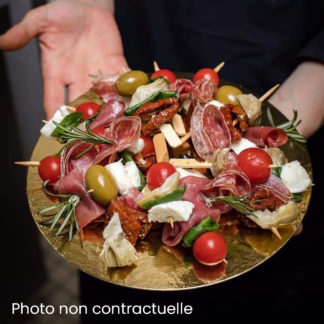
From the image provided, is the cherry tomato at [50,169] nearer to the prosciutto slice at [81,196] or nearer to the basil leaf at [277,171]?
the prosciutto slice at [81,196]

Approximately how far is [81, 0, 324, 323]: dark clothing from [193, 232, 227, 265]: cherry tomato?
2.45 feet

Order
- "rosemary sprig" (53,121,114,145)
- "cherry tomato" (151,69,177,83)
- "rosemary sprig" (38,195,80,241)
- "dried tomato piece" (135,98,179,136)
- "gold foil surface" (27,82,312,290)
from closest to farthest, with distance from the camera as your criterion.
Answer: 1. "gold foil surface" (27,82,312,290)
2. "rosemary sprig" (38,195,80,241)
3. "rosemary sprig" (53,121,114,145)
4. "dried tomato piece" (135,98,179,136)
5. "cherry tomato" (151,69,177,83)

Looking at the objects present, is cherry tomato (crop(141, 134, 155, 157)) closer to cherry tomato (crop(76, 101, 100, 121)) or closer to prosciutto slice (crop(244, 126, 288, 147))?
cherry tomato (crop(76, 101, 100, 121))

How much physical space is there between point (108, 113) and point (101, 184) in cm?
37

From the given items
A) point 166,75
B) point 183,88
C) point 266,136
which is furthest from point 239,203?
point 166,75

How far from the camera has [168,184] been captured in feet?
4.69

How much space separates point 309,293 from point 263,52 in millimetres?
1218

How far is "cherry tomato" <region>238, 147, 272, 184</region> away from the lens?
1.50 m

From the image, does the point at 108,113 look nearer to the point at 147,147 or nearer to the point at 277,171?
the point at 147,147

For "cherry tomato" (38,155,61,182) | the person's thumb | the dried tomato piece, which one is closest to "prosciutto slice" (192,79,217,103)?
the dried tomato piece

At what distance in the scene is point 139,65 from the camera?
94.7 inches

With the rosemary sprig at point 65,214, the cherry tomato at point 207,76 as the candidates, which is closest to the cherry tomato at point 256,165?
the cherry tomato at point 207,76

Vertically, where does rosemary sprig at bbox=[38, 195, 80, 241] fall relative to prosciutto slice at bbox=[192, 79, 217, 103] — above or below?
below

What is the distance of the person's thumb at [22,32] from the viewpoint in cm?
208
